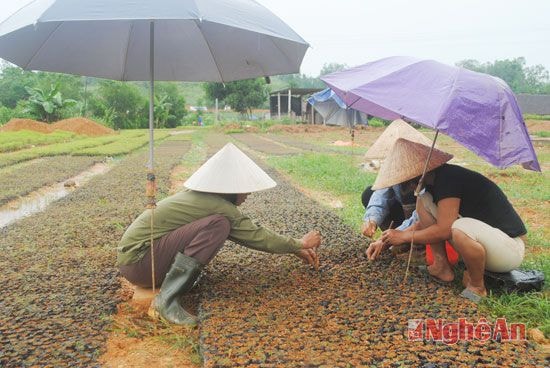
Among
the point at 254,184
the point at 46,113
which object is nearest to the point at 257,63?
the point at 254,184

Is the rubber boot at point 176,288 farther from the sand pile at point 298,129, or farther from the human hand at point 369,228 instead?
the sand pile at point 298,129

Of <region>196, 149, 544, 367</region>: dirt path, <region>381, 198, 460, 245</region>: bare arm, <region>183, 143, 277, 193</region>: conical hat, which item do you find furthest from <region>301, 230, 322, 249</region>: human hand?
<region>381, 198, 460, 245</region>: bare arm

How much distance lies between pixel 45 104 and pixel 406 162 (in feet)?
96.4

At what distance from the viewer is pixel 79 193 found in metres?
8.28

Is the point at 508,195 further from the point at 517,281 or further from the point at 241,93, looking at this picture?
the point at 241,93

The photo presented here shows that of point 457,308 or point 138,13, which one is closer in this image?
point 138,13

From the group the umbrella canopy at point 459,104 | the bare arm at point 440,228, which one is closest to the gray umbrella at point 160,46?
the umbrella canopy at point 459,104

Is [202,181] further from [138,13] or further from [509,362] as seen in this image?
[509,362]

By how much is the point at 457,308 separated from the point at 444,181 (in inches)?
30.4

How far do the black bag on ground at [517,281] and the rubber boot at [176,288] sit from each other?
1.93 meters

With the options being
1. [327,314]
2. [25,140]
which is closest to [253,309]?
[327,314]

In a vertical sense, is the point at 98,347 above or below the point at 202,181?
below

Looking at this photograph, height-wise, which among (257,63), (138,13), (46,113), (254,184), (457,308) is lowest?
(46,113)

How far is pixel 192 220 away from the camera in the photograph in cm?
314
